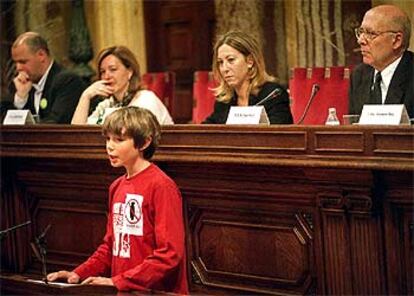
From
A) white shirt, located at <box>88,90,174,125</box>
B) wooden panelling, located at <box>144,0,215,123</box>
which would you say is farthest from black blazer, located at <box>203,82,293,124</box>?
wooden panelling, located at <box>144,0,215,123</box>

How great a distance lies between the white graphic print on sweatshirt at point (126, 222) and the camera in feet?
9.25

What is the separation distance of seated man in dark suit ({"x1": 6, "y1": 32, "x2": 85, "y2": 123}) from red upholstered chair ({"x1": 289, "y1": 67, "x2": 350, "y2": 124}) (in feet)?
3.72

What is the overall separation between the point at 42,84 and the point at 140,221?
195 cm

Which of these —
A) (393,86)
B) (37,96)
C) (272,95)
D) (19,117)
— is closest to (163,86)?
(37,96)

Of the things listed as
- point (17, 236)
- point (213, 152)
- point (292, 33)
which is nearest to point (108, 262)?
point (213, 152)

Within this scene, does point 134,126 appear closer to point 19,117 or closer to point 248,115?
point 248,115

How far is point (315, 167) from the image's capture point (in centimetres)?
304

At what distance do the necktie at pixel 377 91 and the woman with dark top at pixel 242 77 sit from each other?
1.31ft

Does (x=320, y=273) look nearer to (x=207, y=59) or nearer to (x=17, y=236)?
(x=17, y=236)

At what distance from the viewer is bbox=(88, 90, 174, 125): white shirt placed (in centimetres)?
404

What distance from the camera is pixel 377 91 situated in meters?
3.35

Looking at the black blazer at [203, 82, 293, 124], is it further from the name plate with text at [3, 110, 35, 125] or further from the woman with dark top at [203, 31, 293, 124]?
the name plate with text at [3, 110, 35, 125]

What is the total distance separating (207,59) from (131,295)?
3.24m

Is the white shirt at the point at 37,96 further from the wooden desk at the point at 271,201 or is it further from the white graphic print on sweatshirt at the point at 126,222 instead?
the white graphic print on sweatshirt at the point at 126,222
